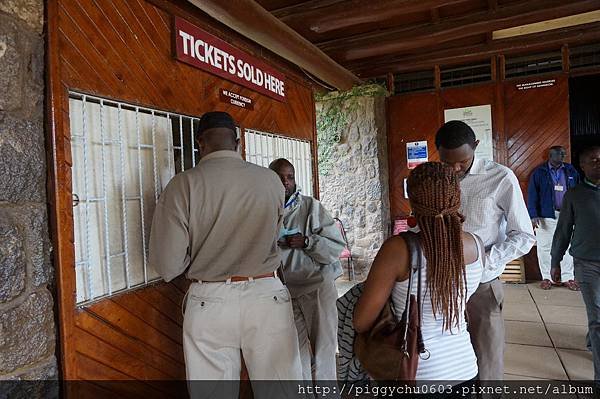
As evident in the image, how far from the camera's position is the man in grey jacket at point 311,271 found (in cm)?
262

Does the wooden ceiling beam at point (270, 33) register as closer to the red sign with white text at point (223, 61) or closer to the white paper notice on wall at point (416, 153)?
the red sign with white text at point (223, 61)

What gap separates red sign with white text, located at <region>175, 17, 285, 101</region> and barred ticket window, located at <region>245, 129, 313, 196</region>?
382 millimetres

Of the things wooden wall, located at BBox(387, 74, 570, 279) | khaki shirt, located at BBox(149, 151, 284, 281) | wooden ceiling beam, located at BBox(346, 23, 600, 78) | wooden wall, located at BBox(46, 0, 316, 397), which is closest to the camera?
wooden wall, located at BBox(46, 0, 316, 397)

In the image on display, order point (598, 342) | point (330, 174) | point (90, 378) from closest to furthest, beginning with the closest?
point (90, 378) → point (598, 342) → point (330, 174)

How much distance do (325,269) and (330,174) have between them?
3.80 m

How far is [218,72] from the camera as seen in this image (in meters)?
2.91

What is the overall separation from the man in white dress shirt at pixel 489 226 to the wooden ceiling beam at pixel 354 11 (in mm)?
1763

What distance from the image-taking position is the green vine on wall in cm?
616

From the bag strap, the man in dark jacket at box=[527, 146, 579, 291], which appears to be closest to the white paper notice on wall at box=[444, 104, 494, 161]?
the man in dark jacket at box=[527, 146, 579, 291]

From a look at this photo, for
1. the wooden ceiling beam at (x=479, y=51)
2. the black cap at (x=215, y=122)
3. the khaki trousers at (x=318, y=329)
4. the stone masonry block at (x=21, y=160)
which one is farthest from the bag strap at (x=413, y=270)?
the wooden ceiling beam at (x=479, y=51)

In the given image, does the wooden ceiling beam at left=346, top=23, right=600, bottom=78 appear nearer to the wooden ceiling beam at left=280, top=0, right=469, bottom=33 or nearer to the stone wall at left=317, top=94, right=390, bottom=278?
the stone wall at left=317, top=94, right=390, bottom=278

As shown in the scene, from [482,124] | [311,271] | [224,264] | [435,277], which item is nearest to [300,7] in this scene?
[311,271]

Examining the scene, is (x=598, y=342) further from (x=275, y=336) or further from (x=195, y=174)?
(x=195, y=174)

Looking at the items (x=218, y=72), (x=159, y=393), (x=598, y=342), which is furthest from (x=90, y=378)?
(x=598, y=342)
